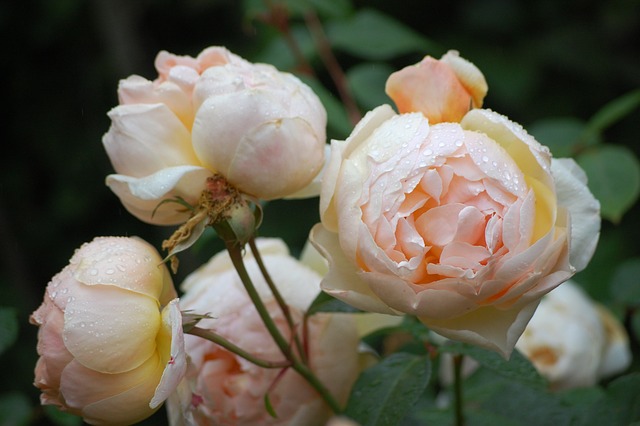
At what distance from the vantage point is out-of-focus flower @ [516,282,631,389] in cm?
97

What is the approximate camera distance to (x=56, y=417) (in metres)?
A: 0.87

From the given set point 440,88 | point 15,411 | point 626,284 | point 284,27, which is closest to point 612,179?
point 626,284

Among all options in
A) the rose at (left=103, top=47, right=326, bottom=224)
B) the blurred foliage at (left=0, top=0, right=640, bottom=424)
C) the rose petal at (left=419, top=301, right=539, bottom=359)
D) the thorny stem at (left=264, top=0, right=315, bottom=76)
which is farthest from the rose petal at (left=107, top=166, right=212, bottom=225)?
the blurred foliage at (left=0, top=0, right=640, bottom=424)

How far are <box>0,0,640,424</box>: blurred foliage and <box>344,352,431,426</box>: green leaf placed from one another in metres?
0.83

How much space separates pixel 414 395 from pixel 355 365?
0.10 m

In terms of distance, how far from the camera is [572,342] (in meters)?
0.97

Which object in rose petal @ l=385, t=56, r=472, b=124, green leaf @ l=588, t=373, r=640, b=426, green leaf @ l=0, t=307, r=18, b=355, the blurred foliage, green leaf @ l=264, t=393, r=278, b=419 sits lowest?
the blurred foliage

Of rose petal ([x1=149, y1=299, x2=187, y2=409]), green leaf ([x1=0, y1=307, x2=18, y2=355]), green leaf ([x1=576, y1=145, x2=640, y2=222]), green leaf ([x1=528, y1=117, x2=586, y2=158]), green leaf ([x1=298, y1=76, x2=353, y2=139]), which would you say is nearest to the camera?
rose petal ([x1=149, y1=299, x2=187, y2=409])

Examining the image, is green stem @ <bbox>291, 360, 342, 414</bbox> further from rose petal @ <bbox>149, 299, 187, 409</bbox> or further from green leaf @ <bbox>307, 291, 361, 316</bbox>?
rose petal @ <bbox>149, 299, 187, 409</bbox>

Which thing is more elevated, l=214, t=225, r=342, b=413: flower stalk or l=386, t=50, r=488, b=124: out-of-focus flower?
l=386, t=50, r=488, b=124: out-of-focus flower

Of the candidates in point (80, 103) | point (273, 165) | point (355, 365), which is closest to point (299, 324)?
point (355, 365)

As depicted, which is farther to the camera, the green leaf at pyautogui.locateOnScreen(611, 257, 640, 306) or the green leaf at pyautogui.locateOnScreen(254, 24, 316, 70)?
the green leaf at pyautogui.locateOnScreen(254, 24, 316, 70)

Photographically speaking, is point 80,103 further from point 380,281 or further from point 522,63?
point 380,281

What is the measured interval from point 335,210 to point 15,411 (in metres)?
0.62
